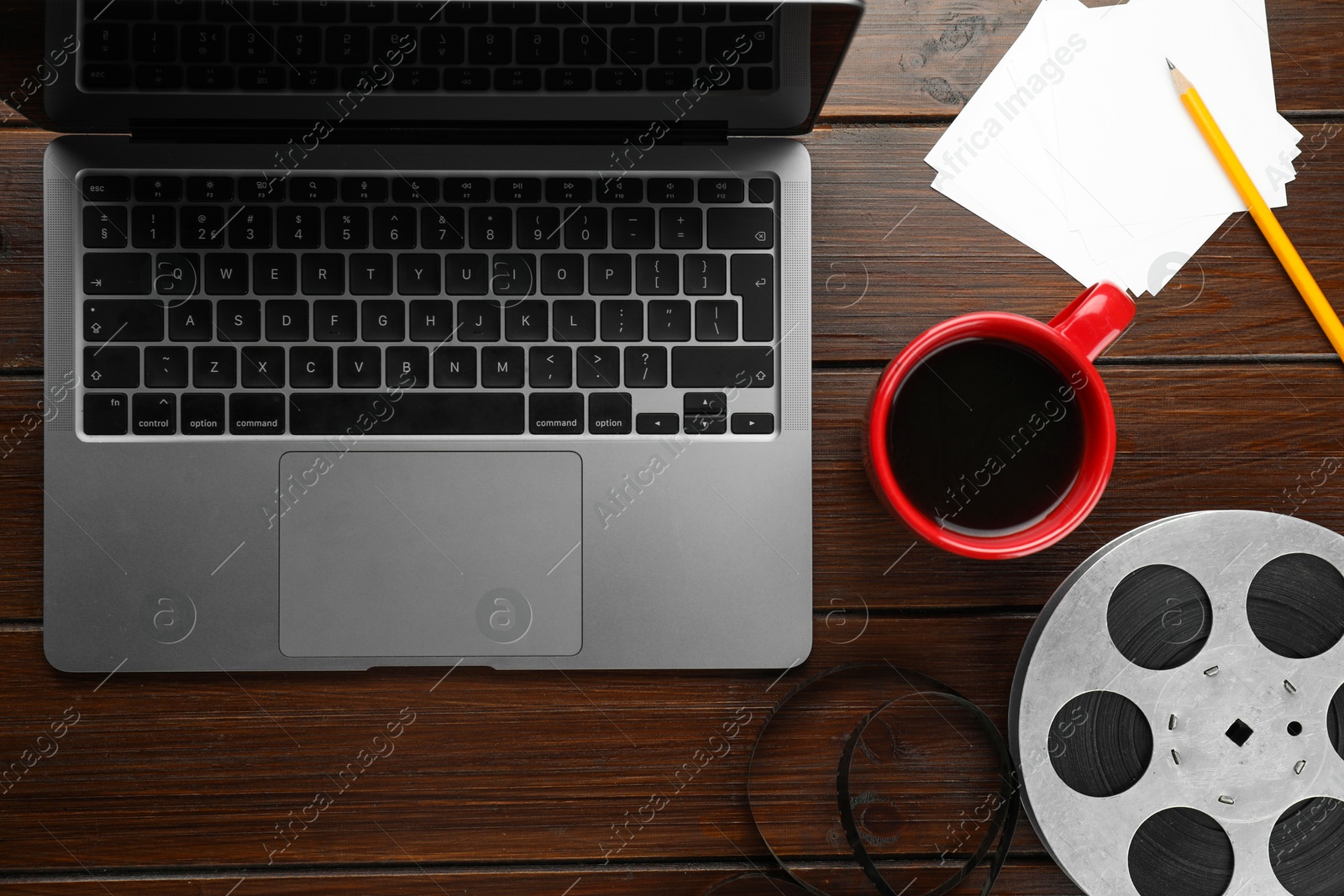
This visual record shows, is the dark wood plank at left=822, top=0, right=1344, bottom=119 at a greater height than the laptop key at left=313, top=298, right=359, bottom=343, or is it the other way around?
the dark wood plank at left=822, top=0, right=1344, bottom=119

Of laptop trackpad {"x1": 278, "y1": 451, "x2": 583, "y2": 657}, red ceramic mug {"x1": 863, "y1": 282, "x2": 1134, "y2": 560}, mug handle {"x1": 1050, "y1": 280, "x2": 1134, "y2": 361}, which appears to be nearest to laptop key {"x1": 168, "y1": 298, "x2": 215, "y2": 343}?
laptop trackpad {"x1": 278, "y1": 451, "x2": 583, "y2": 657}

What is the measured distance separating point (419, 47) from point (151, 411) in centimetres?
30

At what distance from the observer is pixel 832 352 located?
0.62m

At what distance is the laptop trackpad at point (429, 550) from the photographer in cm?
57

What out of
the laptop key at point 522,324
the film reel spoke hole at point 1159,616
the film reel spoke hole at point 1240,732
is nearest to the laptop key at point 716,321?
the laptop key at point 522,324

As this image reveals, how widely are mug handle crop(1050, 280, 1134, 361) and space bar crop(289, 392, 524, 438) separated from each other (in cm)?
36

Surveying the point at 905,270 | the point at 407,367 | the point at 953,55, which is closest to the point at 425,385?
the point at 407,367

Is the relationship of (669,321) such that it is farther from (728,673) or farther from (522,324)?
(728,673)

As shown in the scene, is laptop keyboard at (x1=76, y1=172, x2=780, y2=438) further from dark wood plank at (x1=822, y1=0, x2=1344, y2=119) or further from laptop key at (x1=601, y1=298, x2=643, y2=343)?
dark wood plank at (x1=822, y1=0, x2=1344, y2=119)

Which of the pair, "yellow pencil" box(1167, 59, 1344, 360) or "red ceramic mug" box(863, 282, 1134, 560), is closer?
"red ceramic mug" box(863, 282, 1134, 560)

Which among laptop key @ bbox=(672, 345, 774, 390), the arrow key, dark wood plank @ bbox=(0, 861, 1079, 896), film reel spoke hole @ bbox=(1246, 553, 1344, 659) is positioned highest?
laptop key @ bbox=(672, 345, 774, 390)

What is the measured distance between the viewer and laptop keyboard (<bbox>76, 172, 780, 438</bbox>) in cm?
56

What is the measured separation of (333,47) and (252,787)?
51cm

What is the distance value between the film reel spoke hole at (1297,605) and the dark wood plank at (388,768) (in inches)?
8.5
